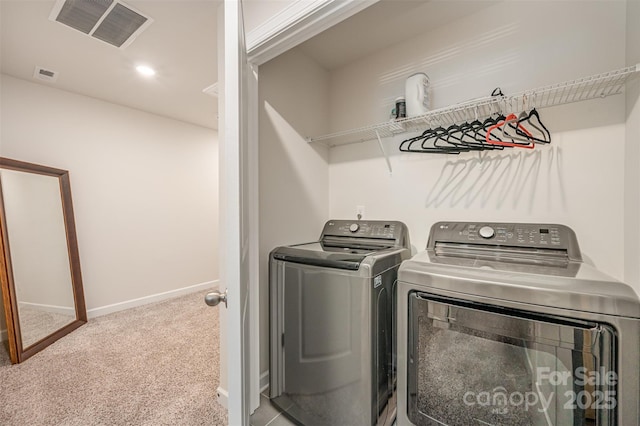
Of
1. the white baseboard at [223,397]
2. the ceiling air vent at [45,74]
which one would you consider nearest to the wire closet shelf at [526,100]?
the white baseboard at [223,397]

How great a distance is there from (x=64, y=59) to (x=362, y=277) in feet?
9.44

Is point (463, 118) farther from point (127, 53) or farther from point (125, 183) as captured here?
point (125, 183)

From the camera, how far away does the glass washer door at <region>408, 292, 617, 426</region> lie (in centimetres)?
80

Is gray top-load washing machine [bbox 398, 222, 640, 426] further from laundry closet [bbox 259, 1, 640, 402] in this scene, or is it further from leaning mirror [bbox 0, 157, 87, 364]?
leaning mirror [bbox 0, 157, 87, 364]

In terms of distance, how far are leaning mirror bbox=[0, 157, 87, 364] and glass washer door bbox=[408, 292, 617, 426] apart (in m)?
2.97

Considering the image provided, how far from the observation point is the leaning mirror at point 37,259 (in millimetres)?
2080

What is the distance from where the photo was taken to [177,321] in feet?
9.07

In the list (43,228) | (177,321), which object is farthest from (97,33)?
(177,321)

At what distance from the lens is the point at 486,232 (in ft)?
4.59

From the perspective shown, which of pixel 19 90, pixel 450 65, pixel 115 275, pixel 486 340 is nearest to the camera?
pixel 486 340

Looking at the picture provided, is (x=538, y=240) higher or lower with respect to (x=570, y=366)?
higher

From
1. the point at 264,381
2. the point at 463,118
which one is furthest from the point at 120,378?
the point at 463,118

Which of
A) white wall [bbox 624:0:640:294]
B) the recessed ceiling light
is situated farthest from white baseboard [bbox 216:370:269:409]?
the recessed ceiling light

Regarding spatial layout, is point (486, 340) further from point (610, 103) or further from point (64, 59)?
point (64, 59)
